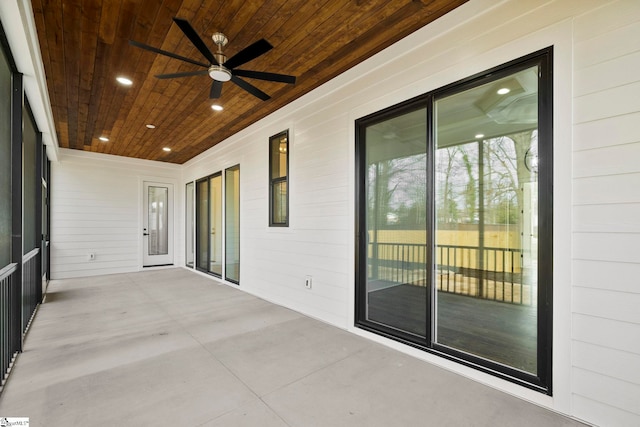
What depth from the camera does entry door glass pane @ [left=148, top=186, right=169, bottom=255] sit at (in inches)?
300

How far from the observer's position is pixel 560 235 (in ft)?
6.11

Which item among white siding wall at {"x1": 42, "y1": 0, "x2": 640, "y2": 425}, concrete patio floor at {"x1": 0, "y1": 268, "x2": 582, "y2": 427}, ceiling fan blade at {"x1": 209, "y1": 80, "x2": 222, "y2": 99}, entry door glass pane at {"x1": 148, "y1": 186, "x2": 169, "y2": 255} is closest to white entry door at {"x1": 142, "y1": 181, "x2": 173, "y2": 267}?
entry door glass pane at {"x1": 148, "y1": 186, "x2": 169, "y2": 255}

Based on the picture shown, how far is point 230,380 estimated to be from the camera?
2242 millimetres

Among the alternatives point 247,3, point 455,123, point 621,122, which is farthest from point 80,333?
point 621,122

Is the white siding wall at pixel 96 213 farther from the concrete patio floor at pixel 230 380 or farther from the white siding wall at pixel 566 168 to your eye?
the white siding wall at pixel 566 168

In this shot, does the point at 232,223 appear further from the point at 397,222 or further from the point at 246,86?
the point at 397,222

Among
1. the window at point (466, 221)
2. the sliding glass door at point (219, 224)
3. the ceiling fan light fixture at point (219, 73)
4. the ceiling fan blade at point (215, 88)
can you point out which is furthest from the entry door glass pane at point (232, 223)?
the window at point (466, 221)

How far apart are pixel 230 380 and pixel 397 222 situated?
6.71ft

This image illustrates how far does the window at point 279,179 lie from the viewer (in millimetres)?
4283

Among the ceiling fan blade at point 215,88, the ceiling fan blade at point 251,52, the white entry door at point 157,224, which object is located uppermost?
the ceiling fan blade at point 251,52

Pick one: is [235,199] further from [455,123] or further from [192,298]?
[455,123]

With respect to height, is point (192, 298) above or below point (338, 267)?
below

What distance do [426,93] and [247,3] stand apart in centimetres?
162

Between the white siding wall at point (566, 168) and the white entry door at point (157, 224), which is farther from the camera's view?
the white entry door at point (157, 224)
